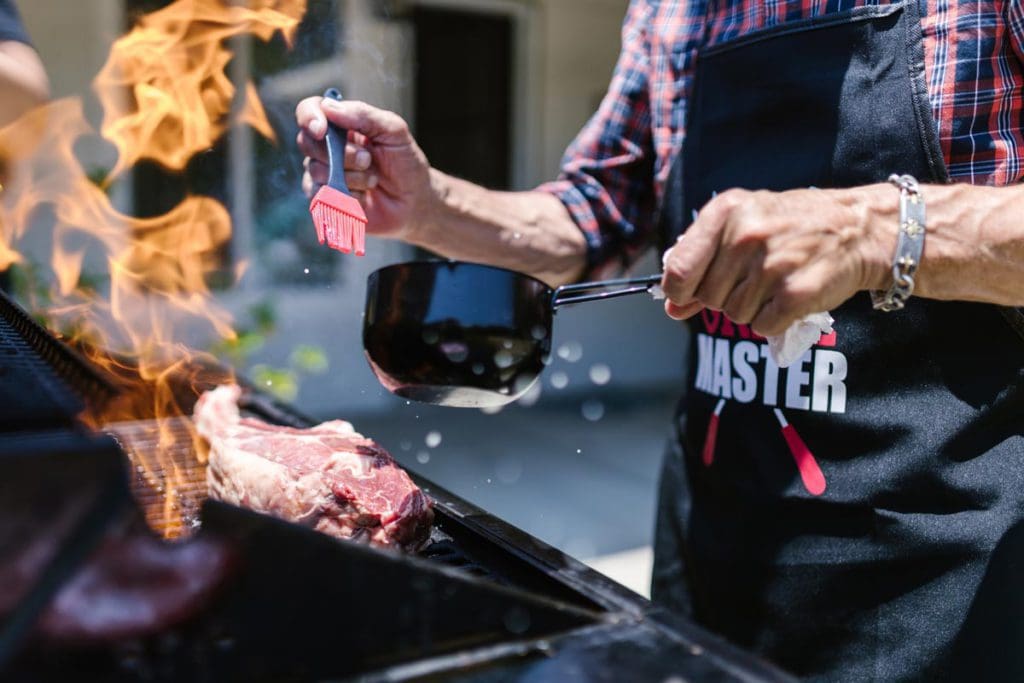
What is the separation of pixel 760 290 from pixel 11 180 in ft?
12.9

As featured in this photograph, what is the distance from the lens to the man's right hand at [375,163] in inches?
80.8

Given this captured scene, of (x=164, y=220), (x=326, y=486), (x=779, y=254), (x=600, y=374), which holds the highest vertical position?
(x=779, y=254)

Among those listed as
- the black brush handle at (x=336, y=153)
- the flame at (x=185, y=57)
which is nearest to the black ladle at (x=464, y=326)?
the black brush handle at (x=336, y=153)

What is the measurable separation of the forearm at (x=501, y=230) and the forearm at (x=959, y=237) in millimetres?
1156

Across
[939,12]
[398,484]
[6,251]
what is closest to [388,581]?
[398,484]

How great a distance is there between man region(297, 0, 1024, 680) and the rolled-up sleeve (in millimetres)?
262

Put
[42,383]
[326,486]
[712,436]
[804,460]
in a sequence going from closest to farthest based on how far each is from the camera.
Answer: [42,383]
[326,486]
[804,460]
[712,436]

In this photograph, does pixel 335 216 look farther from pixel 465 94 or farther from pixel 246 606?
pixel 465 94

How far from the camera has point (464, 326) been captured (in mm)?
1753

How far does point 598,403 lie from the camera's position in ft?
27.5

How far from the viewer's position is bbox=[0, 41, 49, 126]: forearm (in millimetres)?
2467

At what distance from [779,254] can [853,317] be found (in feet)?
1.94

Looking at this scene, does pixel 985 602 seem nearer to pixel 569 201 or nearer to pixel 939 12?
pixel 939 12

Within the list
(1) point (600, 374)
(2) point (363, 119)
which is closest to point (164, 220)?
(2) point (363, 119)
